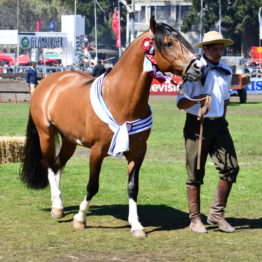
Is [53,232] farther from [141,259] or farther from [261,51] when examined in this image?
[261,51]

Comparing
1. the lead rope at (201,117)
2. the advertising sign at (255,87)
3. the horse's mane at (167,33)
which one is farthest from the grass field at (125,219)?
the advertising sign at (255,87)

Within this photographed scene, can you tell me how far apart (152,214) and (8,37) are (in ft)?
221

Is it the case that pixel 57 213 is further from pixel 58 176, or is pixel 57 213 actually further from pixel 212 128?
pixel 212 128

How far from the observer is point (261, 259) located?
281 inches

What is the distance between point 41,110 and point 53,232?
2009 mm

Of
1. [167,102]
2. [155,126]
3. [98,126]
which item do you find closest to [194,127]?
[98,126]

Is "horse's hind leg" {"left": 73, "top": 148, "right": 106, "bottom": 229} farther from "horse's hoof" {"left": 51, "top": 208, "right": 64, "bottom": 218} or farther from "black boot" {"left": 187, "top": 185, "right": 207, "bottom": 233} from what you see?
"black boot" {"left": 187, "top": 185, "right": 207, "bottom": 233}

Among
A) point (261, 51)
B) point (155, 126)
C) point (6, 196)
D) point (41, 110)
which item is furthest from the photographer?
point (261, 51)

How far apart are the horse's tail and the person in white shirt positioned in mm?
2471

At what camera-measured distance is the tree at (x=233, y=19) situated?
8906cm

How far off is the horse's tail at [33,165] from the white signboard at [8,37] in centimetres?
6517

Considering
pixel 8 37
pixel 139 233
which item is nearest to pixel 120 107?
pixel 139 233

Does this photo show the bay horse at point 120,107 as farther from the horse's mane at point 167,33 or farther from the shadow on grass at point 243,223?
the shadow on grass at point 243,223

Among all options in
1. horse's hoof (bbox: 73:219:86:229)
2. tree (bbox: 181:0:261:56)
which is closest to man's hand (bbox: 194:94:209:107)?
horse's hoof (bbox: 73:219:86:229)
